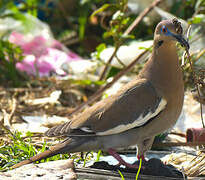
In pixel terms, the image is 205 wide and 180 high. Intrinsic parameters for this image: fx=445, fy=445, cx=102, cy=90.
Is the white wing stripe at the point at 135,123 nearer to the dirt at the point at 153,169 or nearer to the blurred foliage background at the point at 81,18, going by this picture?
the dirt at the point at 153,169

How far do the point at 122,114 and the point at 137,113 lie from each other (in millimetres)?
63

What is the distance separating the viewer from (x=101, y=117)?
74.0 inches

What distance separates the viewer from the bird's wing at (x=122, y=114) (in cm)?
185

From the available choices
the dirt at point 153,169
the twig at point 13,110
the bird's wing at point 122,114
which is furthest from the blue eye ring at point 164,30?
the twig at point 13,110

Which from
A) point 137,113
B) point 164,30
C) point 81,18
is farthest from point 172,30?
point 81,18

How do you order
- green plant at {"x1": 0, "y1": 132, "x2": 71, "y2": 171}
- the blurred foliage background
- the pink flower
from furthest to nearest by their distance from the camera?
the blurred foliage background
the pink flower
green plant at {"x1": 0, "y1": 132, "x2": 71, "y2": 171}

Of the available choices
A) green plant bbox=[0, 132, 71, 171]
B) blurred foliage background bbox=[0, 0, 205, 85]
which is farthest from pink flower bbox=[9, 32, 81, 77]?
green plant bbox=[0, 132, 71, 171]

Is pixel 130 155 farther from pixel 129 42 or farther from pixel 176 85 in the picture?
pixel 129 42

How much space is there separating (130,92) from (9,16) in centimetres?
238

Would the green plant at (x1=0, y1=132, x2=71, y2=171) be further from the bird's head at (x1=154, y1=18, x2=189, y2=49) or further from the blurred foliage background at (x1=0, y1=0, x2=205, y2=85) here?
the blurred foliage background at (x1=0, y1=0, x2=205, y2=85)

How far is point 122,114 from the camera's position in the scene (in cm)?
188

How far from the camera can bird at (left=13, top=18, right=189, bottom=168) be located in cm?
185

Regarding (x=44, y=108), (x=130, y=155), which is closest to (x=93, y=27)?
(x=44, y=108)

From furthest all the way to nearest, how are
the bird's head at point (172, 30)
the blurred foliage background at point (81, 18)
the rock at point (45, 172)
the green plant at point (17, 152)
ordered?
the blurred foliage background at point (81, 18) → the green plant at point (17, 152) → the bird's head at point (172, 30) → the rock at point (45, 172)
